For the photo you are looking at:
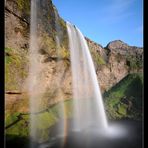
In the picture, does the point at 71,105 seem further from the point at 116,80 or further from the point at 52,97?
the point at 116,80

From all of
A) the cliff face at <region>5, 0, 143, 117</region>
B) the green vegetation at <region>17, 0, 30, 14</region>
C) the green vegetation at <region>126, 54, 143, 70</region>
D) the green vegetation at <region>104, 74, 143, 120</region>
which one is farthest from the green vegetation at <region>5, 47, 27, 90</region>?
the green vegetation at <region>126, 54, 143, 70</region>

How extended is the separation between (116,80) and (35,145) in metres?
6.71

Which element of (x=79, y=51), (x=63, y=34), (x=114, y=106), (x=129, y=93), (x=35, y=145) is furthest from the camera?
(x=129, y=93)

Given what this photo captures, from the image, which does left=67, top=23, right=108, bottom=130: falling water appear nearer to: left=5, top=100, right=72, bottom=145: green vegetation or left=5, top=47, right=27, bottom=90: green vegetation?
left=5, top=100, right=72, bottom=145: green vegetation

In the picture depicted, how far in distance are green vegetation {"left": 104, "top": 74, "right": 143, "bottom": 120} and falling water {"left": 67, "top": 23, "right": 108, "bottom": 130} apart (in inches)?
35.2

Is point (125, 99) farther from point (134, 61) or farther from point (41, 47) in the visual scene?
point (41, 47)

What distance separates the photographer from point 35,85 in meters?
5.90

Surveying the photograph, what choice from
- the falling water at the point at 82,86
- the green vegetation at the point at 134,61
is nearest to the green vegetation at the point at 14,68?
Answer: the falling water at the point at 82,86

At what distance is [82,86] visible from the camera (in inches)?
282

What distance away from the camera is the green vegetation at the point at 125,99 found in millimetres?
9004

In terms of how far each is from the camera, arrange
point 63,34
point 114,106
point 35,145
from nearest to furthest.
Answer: point 35,145, point 63,34, point 114,106

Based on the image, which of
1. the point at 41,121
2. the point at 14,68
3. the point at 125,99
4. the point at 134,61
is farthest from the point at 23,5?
the point at 134,61

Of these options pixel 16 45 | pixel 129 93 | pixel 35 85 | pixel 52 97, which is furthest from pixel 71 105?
pixel 129 93

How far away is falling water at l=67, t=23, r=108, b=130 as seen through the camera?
22.6 ft
